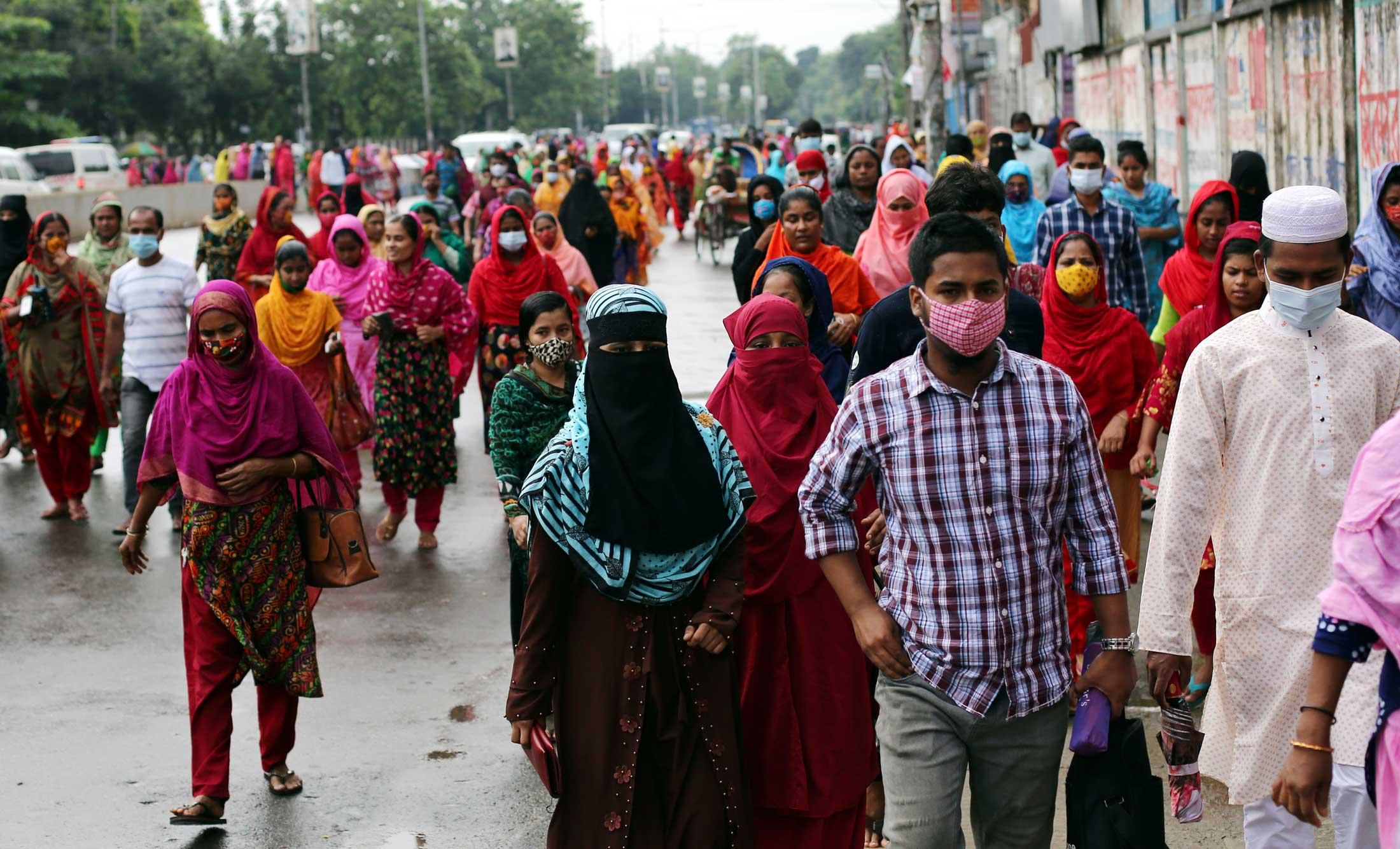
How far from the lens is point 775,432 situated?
4230 millimetres

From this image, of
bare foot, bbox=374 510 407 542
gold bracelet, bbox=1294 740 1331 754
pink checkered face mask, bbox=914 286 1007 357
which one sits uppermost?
pink checkered face mask, bbox=914 286 1007 357

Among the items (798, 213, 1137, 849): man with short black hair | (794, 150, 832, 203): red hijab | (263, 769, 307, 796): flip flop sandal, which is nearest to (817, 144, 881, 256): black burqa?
(794, 150, 832, 203): red hijab

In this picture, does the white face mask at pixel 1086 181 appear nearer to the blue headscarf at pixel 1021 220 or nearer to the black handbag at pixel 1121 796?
the blue headscarf at pixel 1021 220

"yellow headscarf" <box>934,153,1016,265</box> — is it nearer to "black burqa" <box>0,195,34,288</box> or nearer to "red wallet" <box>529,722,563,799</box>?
"red wallet" <box>529,722,563,799</box>

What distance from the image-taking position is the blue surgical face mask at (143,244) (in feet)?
29.0

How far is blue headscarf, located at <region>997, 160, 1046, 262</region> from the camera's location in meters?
10.7

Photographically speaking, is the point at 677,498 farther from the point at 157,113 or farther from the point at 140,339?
the point at 157,113

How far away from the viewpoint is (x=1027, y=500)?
3.24 m

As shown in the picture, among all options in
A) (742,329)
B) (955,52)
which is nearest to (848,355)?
(742,329)

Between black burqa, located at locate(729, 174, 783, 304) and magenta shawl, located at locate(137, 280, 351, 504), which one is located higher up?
black burqa, located at locate(729, 174, 783, 304)

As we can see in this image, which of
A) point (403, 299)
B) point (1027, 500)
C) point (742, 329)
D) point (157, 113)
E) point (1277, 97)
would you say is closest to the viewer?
point (1027, 500)

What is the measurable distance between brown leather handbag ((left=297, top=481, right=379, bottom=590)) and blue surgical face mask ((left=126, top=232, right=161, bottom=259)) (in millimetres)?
4042

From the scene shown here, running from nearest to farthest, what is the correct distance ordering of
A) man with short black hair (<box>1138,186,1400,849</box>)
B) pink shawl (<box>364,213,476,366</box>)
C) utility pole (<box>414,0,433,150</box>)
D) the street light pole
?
man with short black hair (<box>1138,186,1400,849</box>), pink shawl (<box>364,213,476,366</box>), utility pole (<box>414,0,433,150</box>), the street light pole

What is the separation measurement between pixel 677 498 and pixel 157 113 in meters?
58.5
